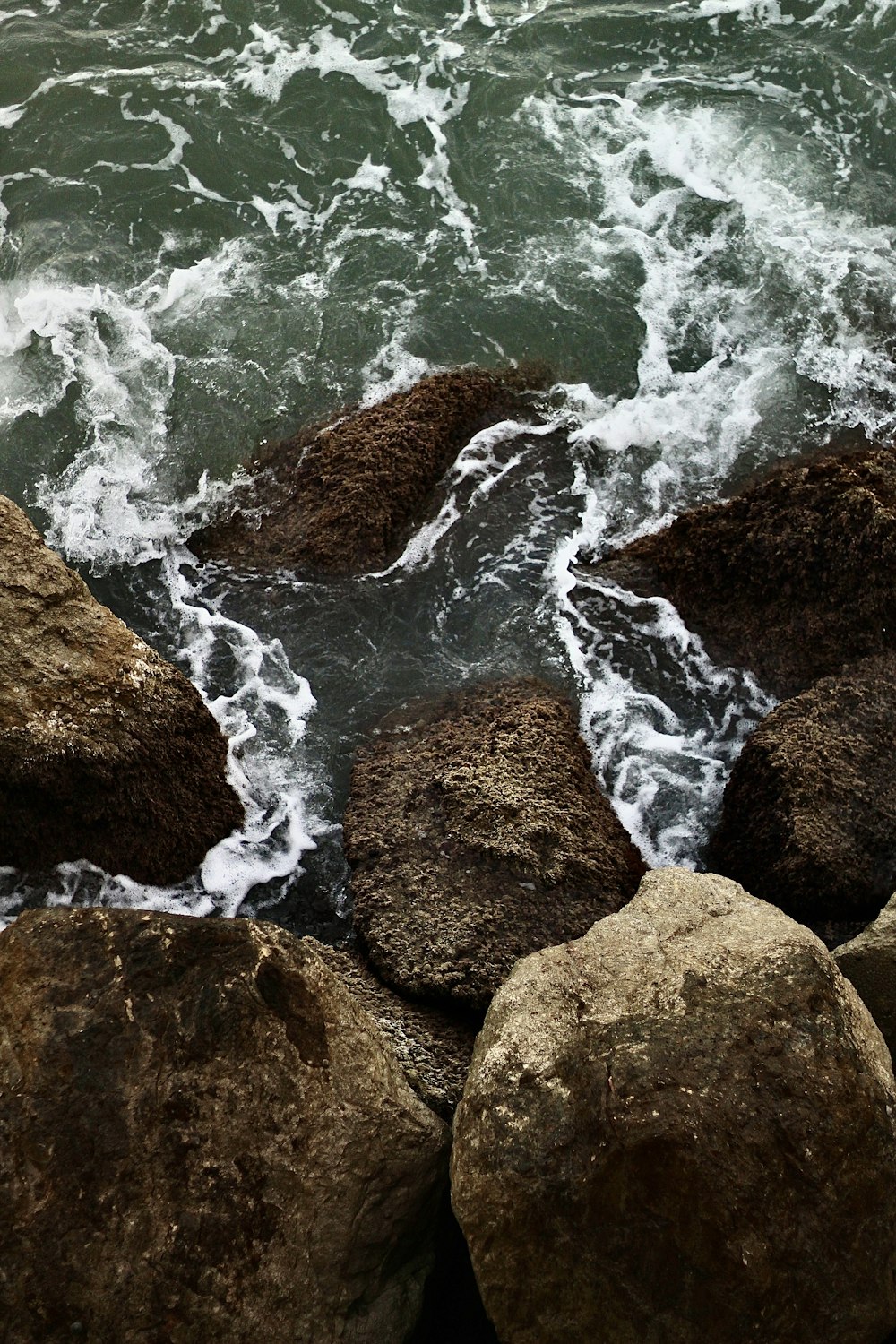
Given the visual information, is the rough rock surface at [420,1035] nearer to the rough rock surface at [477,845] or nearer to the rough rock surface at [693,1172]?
the rough rock surface at [477,845]

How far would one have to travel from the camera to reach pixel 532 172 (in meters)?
9.06

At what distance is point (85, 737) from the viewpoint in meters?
5.51

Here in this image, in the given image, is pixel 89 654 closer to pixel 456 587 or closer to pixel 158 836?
pixel 158 836

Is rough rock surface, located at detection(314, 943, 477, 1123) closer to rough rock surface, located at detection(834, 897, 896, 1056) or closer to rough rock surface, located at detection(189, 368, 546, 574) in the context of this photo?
rough rock surface, located at detection(834, 897, 896, 1056)

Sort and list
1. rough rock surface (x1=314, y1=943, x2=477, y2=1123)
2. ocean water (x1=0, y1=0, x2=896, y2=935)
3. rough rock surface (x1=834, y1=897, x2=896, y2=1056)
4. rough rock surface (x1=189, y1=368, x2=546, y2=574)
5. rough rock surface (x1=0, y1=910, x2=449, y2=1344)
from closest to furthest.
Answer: rough rock surface (x1=0, y1=910, x2=449, y2=1344) < rough rock surface (x1=834, y1=897, x2=896, y2=1056) < rough rock surface (x1=314, y1=943, x2=477, y2=1123) < ocean water (x1=0, y1=0, x2=896, y2=935) < rough rock surface (x1=189, y1=368, x2=546, y2=574)

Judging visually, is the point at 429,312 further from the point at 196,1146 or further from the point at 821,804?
the point at 196,1146

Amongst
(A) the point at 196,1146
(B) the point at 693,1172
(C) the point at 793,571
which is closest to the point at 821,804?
(C) the point at 793,571

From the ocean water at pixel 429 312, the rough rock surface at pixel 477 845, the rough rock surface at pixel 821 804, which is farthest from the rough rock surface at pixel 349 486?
the rough rock surface at pixel 821 804

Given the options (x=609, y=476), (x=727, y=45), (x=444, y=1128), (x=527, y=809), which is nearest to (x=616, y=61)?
(x=727, y=45)

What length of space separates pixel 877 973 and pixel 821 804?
1.02 meters

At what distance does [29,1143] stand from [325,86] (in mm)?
8297

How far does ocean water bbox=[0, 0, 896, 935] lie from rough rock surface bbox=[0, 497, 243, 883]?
0.19 metres

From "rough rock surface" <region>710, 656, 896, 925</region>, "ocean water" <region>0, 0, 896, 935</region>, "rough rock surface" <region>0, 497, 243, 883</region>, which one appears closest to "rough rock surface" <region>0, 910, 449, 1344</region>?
"rough rock surface" <region>0, 497, 243, 883</region>

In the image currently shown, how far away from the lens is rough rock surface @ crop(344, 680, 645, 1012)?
17.6 feet
